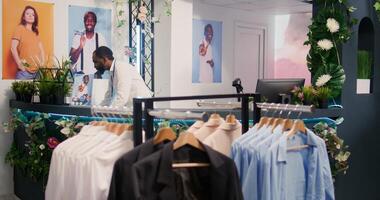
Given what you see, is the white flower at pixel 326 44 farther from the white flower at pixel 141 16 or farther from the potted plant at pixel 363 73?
the white flower at pixel 141 16

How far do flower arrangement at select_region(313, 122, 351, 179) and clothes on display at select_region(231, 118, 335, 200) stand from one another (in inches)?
57.3

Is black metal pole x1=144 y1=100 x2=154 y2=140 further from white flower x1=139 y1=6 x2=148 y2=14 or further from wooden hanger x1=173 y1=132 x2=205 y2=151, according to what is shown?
white flower x1=139 y1=6 x2=148 y2=14

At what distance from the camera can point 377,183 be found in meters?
5.02

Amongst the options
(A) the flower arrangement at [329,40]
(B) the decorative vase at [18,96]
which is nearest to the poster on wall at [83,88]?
(B) the decorative vase at [18,96]

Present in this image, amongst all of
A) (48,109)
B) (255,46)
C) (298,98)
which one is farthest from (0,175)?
(255,46)

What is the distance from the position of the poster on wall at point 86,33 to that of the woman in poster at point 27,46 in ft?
1.41

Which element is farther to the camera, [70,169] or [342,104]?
[342,104]

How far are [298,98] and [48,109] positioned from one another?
234 centimetres

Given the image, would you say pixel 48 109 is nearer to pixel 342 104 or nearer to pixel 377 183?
pixel 342 104

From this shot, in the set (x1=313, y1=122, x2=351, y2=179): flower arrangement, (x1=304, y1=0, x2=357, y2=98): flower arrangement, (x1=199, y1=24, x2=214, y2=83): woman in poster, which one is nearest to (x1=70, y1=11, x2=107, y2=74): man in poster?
(x1=199, y1=24, x2=214, y2=83): woman in poster

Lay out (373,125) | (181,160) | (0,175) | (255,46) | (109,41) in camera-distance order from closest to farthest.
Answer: (181,160) → (373,125) → (0,175) → (109,41) → (255,46)

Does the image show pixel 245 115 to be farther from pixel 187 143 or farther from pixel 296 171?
pixel 187 143

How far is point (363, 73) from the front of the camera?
15.8 feet

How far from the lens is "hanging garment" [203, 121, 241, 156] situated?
2.31 m
